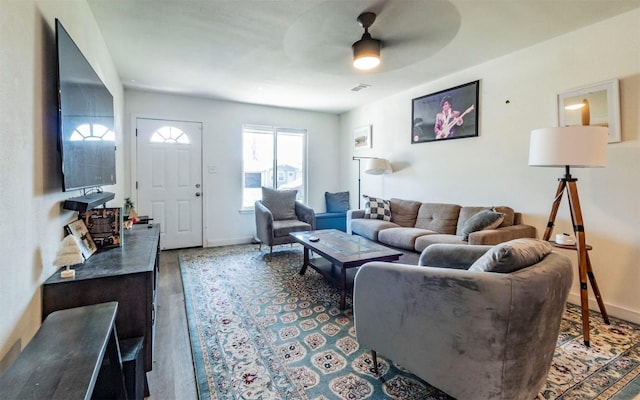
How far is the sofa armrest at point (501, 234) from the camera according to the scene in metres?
2.56

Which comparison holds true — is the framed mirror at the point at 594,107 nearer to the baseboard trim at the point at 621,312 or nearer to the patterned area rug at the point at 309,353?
the baseboard trim at the point at 621,312

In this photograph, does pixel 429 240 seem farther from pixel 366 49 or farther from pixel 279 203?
pixel 279 203

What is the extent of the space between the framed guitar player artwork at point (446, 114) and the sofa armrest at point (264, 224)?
233 centimetres

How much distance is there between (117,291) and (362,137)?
4453 mm

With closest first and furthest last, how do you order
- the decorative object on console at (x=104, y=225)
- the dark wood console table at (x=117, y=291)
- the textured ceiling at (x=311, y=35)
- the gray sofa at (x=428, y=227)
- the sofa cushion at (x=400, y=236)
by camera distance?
the dark wood console table at (x=117, y=291)
the decorative object on console at (x=104, y=225)
the textured ceiling at (x=311, y=35)
the gray sofa at (x=428, y=227)
the sofa cushion at (x=400, y=236)

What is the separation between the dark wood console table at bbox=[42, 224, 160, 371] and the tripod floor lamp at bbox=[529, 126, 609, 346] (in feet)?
8.95

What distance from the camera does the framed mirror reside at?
7.54ft

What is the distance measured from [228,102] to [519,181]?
4266 millimetres

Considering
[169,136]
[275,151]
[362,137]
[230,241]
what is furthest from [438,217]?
[169,136]

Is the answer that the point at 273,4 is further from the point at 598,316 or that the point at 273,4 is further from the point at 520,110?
the point at 598,316

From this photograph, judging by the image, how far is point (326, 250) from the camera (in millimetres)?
2678

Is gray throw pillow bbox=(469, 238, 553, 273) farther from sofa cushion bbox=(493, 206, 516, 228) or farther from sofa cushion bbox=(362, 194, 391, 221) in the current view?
sofa cushion bbox=(362, 194, 391, 221)

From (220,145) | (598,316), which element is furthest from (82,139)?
(598,316)

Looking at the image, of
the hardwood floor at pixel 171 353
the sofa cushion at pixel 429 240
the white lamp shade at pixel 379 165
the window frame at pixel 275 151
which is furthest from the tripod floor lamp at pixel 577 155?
the window frame at pixel 275 151
